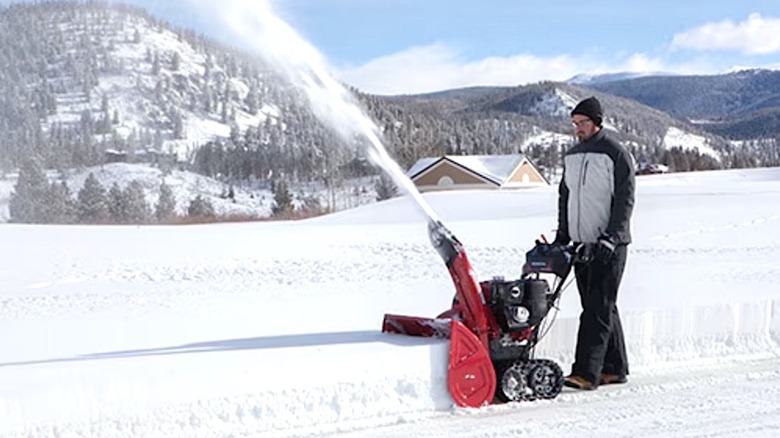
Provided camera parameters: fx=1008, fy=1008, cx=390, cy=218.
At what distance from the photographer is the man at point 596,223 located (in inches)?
249

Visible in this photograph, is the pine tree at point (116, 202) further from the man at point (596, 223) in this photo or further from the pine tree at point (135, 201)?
the man at point (596, 223)

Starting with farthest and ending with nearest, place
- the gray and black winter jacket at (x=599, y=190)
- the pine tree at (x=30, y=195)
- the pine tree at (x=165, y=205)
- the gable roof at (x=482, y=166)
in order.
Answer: the gable roof at (x=482, y=166) → the pine tree at (x=165, y=205) → the pine tree at (x=30, y=195) → the gray and black winter jacket at (x=599, y=190)

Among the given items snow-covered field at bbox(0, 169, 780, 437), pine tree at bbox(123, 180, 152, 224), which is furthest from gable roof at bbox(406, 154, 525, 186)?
snow-covered field at bbox(0, 169, 780, 437)

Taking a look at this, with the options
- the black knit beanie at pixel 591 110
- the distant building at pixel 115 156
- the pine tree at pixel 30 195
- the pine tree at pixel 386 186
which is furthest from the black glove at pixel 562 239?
the distant building at pixel 115 156

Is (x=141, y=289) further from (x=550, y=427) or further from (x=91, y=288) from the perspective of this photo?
(x=550, y=427)

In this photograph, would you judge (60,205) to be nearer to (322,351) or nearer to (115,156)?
(115,156)

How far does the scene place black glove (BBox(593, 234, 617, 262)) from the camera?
619 cm

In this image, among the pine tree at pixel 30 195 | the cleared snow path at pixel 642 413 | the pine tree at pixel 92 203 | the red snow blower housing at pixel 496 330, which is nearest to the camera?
the cleared snow path at pixel 642 413

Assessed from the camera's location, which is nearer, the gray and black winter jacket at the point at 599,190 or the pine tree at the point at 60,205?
the gray and black winter jacket at the point at 599,190

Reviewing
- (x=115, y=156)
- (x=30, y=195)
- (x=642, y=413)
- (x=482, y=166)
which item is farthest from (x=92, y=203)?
(x=642, y=413)

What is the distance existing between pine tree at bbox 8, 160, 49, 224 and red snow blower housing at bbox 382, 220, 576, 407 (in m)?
47.3

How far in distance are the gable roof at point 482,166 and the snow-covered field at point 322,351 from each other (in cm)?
6089

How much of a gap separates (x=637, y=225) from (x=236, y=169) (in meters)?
39.8

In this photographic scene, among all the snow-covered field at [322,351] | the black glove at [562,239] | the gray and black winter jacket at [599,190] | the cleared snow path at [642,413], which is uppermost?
the gray and black winter jacket at [599,190]
